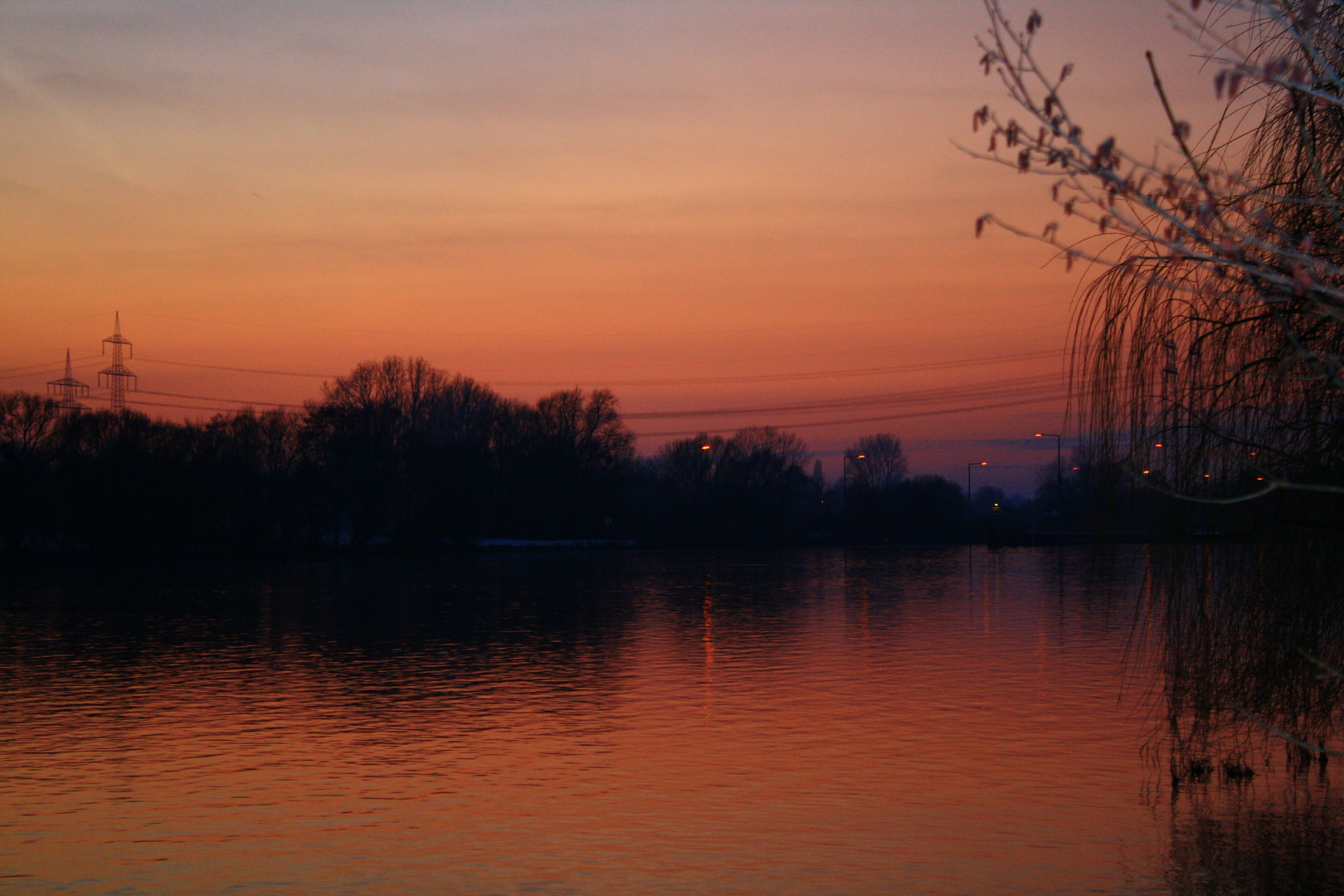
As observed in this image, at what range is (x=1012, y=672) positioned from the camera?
1958cm

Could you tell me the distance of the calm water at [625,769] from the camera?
946 centimetres

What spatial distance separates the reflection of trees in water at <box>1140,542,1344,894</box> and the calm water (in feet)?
0.22

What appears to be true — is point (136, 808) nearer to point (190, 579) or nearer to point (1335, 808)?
point (1335, 808)

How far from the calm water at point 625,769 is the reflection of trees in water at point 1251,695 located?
66mm

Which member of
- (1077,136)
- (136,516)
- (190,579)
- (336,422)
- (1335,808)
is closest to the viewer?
(1077,136)

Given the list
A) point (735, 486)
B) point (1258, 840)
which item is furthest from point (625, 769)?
point (735, 486)

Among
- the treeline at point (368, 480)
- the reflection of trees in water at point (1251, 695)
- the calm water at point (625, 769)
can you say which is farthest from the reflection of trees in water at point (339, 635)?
the treeline at point (368, 480)

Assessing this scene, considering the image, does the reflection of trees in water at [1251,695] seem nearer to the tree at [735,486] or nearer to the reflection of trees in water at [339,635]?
the reflection of trees in water at [339,635]

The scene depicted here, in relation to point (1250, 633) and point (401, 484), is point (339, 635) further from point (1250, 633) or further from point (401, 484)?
point (401, 484)

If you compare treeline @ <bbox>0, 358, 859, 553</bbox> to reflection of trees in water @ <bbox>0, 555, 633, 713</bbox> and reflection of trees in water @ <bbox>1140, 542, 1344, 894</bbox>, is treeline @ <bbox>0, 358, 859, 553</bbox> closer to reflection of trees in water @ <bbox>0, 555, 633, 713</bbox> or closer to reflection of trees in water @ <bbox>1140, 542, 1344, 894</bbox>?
reflection of trees in water @ <bbox>0, 555, 633, 713</bbox>

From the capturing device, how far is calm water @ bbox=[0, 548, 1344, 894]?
31.0ft

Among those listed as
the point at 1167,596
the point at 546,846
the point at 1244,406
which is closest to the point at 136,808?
the point at 546,846

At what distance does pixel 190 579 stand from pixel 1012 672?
1679 inches

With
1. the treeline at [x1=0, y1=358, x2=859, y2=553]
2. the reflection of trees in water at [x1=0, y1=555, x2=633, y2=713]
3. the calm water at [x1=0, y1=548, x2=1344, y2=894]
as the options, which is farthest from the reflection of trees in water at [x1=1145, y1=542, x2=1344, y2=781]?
the treeline at [x1=0, y1=358, x2=859, y2=553]
